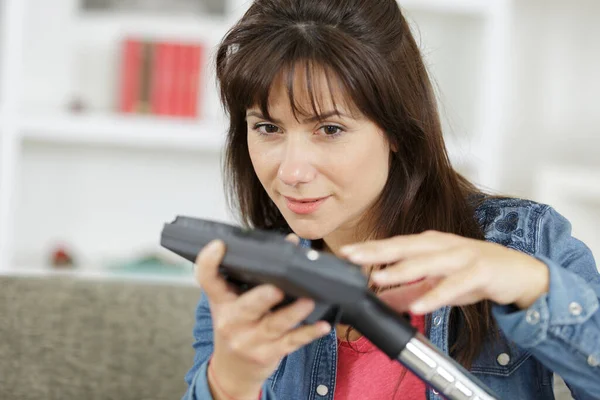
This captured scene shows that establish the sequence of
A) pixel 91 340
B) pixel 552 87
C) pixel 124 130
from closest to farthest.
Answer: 1. pixel 91 340
2. pixel 124 130
3. pixel 552 87

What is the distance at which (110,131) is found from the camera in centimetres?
244

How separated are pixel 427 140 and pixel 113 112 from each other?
1.59 meters

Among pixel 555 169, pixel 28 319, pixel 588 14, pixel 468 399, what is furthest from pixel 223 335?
pixel 588 14

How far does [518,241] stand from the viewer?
110 cm

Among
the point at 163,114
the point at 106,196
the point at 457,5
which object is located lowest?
the point at 106,196

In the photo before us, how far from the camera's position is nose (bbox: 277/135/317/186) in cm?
104

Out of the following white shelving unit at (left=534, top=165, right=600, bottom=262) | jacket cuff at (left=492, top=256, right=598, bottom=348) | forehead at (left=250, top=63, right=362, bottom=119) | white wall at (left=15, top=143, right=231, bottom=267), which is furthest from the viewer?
white wall at (left=15, top=143, right=231, bottom=267)

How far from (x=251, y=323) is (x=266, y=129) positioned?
42cm

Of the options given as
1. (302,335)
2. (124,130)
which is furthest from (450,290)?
(124,130)

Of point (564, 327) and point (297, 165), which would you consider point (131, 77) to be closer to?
point (297, 165)

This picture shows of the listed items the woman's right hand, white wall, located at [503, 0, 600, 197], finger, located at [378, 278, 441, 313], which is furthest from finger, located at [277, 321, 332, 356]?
white wall, located at [503, 0, 600, 197]

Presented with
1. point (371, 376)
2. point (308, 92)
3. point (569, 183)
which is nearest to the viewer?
point (308, 92)

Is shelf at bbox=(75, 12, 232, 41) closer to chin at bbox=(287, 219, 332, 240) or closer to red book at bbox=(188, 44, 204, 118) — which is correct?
red book at bbox=(188, 44, 204, 118)

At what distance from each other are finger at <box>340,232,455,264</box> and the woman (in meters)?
0.02
